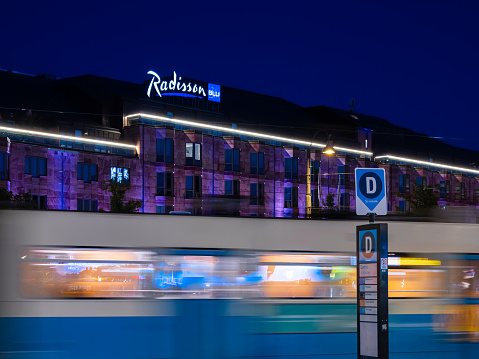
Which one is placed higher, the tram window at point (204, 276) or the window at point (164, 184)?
the window at point (164, 184)

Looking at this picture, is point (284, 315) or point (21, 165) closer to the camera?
point (284, 315)

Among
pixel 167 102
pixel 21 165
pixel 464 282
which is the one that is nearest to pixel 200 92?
pixel 167 102

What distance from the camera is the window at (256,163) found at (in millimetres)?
61125

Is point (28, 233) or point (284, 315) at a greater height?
point (28, 233)

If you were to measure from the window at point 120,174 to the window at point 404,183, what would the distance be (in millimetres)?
31888

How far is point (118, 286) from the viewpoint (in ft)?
40.3

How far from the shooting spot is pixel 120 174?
2072 inches

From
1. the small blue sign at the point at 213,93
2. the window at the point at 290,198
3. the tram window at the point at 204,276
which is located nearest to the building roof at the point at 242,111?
the small blue sign at the point at 213,93

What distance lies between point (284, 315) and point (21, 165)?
37474mm

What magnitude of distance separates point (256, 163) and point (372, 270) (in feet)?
167

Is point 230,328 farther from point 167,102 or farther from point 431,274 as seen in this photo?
point 167,102

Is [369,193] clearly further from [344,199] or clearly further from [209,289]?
[344,199]

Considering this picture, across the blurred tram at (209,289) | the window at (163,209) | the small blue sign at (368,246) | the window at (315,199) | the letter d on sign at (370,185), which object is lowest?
the blurred tram at (209,289)

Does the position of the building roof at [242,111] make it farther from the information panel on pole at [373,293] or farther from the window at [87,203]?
the information panel on pole at [373,293]
